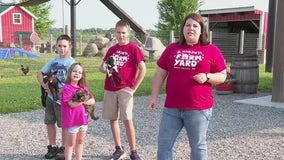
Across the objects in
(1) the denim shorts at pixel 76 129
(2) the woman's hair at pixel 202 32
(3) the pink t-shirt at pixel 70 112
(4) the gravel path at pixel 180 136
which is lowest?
(4) the gravel path at pixel 180 136

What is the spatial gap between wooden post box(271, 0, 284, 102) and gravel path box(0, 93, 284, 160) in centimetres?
64

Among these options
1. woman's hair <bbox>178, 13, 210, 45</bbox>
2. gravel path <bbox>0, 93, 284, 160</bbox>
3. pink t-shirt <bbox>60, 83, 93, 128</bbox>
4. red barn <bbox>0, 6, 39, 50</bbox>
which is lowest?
gravel path <bbox>0, 93, 284, 160</bbox>

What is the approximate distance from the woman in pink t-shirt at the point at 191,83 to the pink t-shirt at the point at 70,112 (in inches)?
35.0

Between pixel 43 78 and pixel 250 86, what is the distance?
6.63 meters

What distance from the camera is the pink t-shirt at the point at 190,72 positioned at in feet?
9.92

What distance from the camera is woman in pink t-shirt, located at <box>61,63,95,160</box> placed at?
357cm

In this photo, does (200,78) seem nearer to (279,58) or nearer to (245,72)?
(279,58)

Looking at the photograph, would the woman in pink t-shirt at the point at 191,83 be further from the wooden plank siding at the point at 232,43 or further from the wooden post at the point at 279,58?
the wooden plank siding at the point at 232,43

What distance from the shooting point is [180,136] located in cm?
524

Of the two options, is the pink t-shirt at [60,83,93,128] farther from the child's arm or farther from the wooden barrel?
the wooden barrel

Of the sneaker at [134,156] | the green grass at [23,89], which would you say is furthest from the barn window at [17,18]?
the sneaker at [134,156]

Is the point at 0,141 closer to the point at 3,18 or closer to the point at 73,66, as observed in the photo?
the point at 73,66

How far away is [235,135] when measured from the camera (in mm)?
5359

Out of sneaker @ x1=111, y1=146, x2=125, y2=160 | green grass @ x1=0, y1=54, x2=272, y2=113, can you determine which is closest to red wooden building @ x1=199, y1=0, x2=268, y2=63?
green grass @ x1=0, y1=54, x2=272, y2=113
